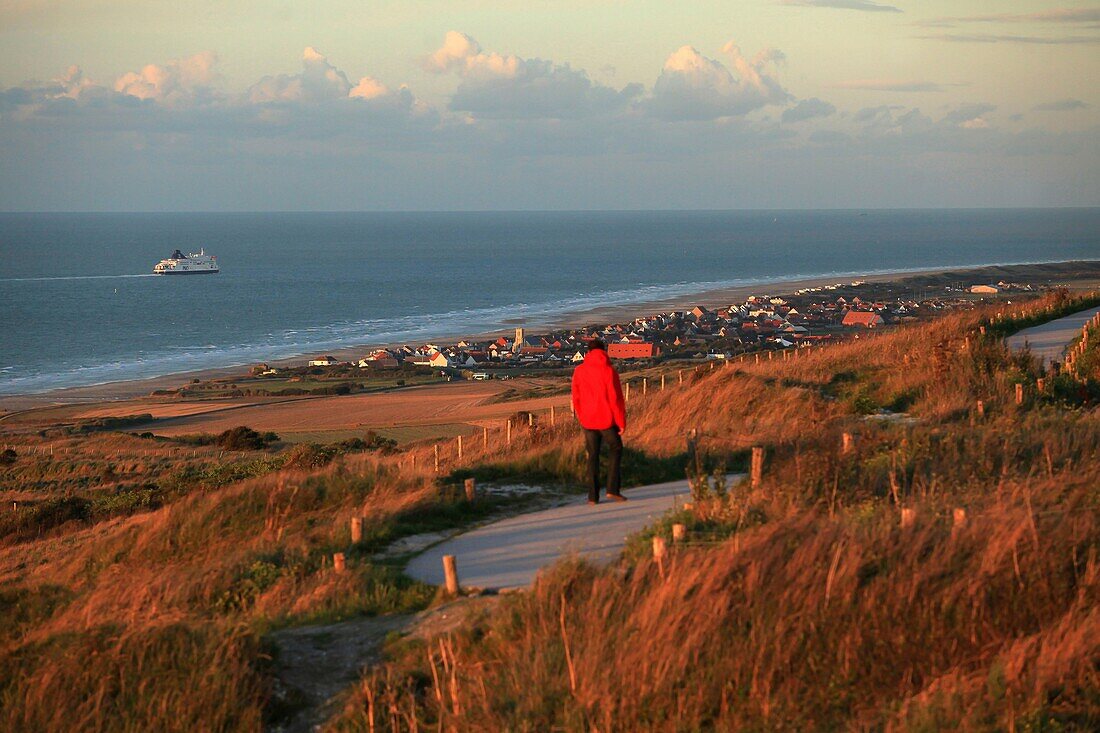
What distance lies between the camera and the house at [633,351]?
50875 millimetres

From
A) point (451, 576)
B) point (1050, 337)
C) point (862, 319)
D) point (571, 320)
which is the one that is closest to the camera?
point (451, 576)

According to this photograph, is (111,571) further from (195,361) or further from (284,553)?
(195,361)

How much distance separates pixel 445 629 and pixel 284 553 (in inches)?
92.0

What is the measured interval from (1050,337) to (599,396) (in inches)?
632

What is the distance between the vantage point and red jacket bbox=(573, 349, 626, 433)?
973cm

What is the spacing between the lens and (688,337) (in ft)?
192

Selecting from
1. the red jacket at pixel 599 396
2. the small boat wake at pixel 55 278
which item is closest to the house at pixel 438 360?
the red jacket at pixel 599 396

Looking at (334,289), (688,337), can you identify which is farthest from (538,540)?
(334,289)

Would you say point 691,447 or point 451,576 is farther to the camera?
point 691,447

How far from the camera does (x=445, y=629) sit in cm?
651

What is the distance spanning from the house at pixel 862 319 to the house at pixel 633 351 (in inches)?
467

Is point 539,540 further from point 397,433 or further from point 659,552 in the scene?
point 397,433

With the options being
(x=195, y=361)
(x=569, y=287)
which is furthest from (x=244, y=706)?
(x=569, y=287)

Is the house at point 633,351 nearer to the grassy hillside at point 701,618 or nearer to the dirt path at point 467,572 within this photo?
the dirt path at point 467,572
